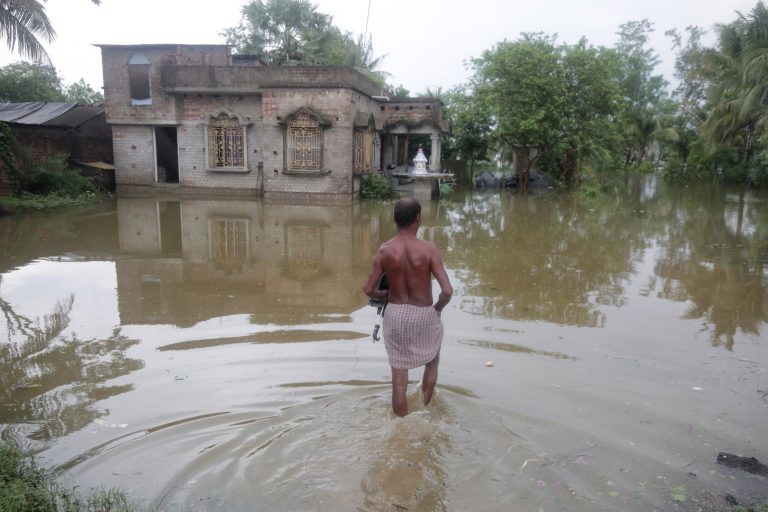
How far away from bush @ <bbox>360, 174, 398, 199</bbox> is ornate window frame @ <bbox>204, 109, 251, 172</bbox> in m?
3.91

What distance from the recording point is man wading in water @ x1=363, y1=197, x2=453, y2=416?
3699 millimetres

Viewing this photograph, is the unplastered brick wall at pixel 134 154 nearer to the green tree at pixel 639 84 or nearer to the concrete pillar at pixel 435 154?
the concrete pillar at pixel 435 154

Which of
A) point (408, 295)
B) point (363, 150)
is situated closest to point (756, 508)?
point (408, 295)

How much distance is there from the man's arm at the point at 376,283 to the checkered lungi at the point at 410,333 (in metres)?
0.08

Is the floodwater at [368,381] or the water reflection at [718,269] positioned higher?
the water reflection at [718,269]

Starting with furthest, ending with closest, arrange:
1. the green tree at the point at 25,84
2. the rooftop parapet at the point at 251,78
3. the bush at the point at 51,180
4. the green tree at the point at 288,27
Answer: the green tree at the point at 288,27, the green tree at the point at 25,84, the rooftop parapet at the point at 251,78, the bush at the point at 51,180

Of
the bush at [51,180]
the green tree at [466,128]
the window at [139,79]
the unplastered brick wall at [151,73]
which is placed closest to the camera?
the bush at [51,180]

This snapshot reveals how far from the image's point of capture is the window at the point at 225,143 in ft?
63.1

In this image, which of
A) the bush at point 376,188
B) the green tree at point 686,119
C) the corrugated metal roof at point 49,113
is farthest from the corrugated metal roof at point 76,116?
the green tree at point 686,119

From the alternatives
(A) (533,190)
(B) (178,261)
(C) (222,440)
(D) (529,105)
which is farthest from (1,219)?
(A) (533,190)

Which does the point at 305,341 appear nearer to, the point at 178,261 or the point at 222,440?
the point at 222,440

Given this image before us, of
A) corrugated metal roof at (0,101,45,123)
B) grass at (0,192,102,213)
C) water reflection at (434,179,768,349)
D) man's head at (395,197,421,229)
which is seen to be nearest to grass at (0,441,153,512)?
man's head at (395,197,421,229)

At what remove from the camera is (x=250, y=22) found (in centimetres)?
3269

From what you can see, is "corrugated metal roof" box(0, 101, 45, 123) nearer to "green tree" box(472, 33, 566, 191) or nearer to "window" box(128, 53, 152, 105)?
"window" box(128, 53, 152, 105)
